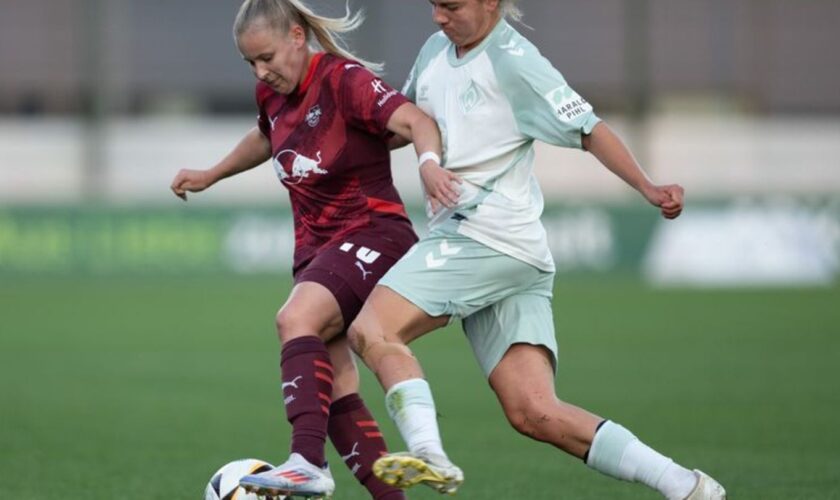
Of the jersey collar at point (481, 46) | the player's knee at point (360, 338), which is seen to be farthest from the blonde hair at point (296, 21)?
the player's knee at point (360, 338)

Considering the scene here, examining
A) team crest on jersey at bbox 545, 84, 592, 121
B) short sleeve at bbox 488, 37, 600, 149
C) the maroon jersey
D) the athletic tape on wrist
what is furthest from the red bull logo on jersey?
team crest on jersey at bbox 545, 84, 592, 121

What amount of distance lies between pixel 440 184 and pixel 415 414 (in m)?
0.83

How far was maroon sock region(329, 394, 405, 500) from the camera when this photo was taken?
636cm

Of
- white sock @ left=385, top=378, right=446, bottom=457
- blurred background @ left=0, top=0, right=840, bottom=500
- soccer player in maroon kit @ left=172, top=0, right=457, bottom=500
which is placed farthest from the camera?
blurred background @ left=0, top=0, right=840, bottom=500

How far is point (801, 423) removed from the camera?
9711mm

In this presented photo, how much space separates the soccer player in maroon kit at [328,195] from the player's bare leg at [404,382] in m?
0.27

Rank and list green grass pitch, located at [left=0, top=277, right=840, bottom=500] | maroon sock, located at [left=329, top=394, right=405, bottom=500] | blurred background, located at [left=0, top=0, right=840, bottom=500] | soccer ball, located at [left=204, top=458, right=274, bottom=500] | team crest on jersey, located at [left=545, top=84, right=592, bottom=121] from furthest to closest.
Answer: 1. blurred background, located at [left=0, top=0, right=840, bottom=500]
2. green grass pitch, located at [left=0, top=277, right=840, bottom=500]
3. maroon sock, located at [left=329, top=394, right=405, bottom=500]
4. soccer ball, located at [left=204, top=458, right=274, bottom=500]
5. team crest on jersey, located at [left=545, top=84, right=592, bottom=121]

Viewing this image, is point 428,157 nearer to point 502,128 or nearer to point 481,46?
point 502,128

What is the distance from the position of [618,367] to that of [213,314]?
6615 mm

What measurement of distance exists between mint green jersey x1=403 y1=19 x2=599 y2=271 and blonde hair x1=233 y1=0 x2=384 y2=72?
1.68 feet

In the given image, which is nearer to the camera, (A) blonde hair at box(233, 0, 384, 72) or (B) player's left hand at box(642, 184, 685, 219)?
(B) player's left hand at box(642, 184, 685, 219)

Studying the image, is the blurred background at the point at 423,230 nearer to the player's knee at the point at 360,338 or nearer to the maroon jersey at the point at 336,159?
the maroon jersey at the point at 336,159

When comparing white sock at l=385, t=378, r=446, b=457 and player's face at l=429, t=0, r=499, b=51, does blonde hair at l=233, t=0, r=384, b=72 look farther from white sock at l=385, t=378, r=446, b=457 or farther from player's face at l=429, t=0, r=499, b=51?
white sock at l=385, t=378, r=446, b=457

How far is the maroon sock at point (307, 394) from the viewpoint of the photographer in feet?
19.3
